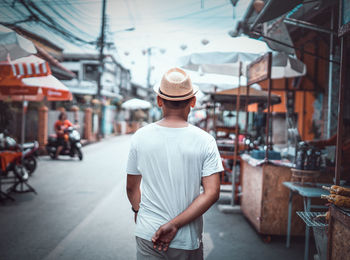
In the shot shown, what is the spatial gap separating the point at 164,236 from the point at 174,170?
377mm

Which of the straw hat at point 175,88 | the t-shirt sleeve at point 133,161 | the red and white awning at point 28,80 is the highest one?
the red and white awning at point 28,80

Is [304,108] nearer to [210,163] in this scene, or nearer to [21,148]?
[21,148]

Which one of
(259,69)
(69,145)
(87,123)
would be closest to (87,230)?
(259,69)

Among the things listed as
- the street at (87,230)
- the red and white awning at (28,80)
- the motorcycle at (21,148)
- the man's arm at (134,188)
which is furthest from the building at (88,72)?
the man's arm at (134,188)

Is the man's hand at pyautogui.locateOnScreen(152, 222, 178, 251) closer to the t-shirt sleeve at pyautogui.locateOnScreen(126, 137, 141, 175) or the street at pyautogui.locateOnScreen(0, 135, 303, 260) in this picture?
the t-shirt sleeve at pyautogui.locateOnScreen(126, 137, 141, 175)

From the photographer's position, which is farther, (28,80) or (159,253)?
(28,80)

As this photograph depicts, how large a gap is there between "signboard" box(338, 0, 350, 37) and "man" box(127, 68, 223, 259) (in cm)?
132

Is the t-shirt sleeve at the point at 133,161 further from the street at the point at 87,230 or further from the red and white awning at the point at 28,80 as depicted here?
the red and white awning at the point at 28,80

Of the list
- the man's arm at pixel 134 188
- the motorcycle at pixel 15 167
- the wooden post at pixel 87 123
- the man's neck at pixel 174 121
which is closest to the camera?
the man's neck at pixel 174 121

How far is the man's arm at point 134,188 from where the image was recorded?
1.96 m

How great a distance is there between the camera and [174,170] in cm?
176

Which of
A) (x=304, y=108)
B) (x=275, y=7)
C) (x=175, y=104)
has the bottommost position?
(x=175, y=104)

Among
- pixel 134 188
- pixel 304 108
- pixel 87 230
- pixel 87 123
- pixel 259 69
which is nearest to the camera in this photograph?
pixel 134 188

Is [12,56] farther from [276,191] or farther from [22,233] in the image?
[276,191]
